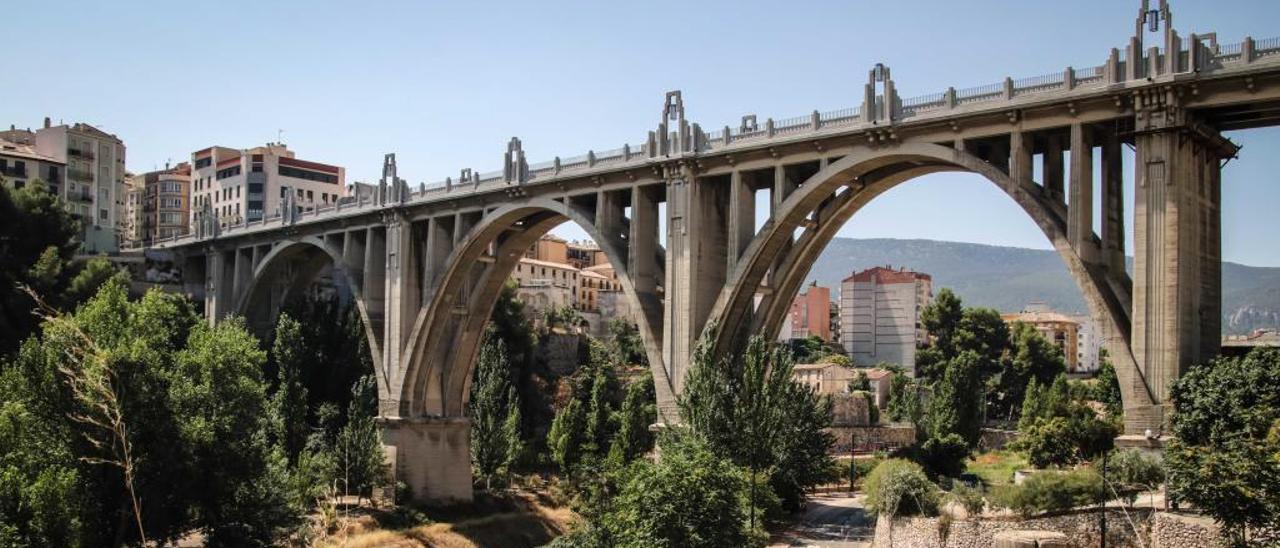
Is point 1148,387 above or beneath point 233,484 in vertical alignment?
above

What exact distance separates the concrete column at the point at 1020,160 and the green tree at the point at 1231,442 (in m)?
7.45

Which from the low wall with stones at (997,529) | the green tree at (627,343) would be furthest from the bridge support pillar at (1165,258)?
the green tree at (627,343)

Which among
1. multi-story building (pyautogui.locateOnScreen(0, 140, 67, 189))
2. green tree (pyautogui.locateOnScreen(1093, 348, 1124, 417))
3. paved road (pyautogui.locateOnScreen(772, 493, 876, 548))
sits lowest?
paved road (pyautogui.locateOnScreen(772, 493, 876, 548))

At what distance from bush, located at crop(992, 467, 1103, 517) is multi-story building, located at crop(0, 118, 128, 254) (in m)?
Answer: 77.1

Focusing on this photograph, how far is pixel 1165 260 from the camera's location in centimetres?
3134

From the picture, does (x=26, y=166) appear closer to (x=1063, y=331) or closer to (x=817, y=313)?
(x=817, y=313)

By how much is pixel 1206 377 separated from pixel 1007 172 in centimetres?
939

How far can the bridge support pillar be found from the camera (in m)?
31.2

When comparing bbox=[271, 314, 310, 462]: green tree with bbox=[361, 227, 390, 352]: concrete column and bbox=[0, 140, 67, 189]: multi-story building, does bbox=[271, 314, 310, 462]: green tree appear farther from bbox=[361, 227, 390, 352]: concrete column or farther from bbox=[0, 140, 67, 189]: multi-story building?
bbox=[0, 140, 67, 189]: multi-story building

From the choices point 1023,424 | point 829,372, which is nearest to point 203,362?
point 1023,424

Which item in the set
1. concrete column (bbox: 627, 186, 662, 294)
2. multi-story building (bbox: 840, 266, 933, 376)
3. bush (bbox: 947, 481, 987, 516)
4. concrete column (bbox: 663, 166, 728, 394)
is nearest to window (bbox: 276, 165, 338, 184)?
multi-story building (bbox: 840, 266, 933, 376)

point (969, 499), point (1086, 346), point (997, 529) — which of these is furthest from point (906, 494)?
point (1086, 346)

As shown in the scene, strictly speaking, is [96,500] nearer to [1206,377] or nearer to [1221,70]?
[1206,377]

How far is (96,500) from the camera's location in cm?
3781
